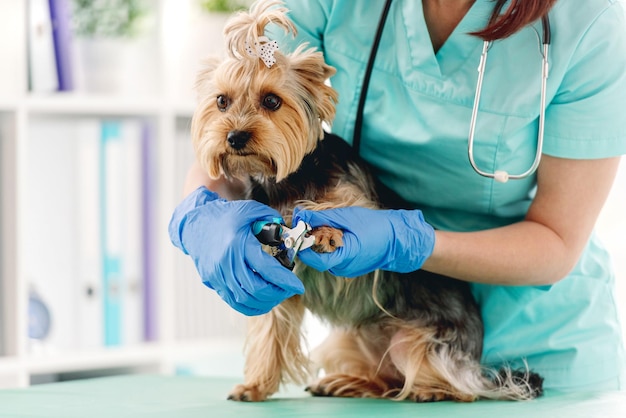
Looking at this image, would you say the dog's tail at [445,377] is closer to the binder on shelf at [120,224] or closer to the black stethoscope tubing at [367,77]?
the black stethoscope tubing at [367,77]

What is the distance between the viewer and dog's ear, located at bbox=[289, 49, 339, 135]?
3.97ft

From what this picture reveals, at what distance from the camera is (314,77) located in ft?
4.00

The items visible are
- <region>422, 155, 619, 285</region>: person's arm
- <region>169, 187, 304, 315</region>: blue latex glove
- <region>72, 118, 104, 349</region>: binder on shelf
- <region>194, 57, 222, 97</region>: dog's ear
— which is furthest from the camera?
<region>72, 118, 104, 349</region>: binder on shelf

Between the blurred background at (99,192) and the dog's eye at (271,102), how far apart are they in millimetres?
1083

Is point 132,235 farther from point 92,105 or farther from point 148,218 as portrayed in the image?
point 92,105

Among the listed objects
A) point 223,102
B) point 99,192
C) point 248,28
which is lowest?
point 99,192

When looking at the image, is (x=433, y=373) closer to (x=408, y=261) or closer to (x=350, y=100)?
(x=408, y=261)

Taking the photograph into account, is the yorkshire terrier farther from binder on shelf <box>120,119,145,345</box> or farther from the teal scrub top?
binder on shelf <box>120,119,145,345</box>

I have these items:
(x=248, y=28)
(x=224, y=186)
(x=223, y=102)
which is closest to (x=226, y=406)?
(x=224, y=186)

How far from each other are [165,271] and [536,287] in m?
1.11

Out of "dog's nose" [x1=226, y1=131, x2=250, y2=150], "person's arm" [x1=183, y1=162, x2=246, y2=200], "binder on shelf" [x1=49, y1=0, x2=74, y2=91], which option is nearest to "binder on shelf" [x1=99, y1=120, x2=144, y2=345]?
"binder on shelf" [x1=49, y1=0, x2=74, y2=91]

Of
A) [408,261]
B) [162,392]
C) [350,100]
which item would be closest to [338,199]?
[408,261]

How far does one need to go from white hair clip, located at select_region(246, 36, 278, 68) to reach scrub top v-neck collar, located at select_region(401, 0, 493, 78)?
1.08 ft

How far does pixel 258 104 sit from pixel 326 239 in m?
0.21
